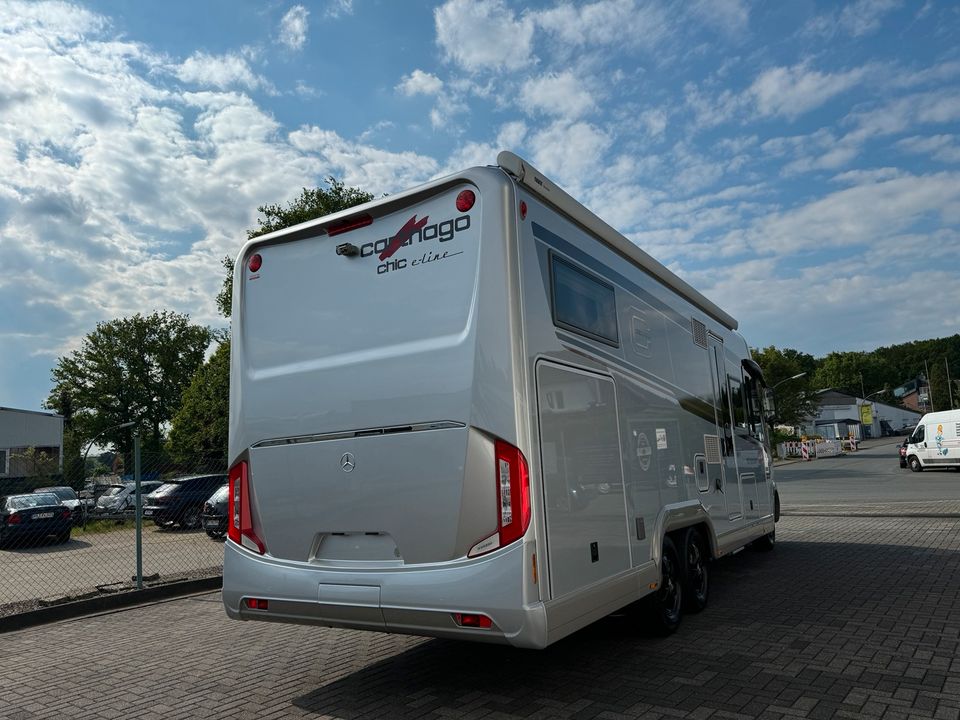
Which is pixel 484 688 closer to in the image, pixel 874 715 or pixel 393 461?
pixel 393 461

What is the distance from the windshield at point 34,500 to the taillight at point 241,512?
14.4m

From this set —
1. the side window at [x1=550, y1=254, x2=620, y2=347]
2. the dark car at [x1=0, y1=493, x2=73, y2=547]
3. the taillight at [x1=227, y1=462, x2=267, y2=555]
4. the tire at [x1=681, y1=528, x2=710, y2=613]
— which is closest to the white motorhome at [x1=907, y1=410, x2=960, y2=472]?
the tire at [x1=681, y1=528, x2=710, y2=613]

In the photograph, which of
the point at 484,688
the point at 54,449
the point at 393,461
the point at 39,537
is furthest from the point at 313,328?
the point at 54,449

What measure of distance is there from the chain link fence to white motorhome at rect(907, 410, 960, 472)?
26.8 m

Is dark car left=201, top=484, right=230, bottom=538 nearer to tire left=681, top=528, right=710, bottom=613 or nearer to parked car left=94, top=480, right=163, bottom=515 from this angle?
parked car left=94, top=480, right=163, bottom=515

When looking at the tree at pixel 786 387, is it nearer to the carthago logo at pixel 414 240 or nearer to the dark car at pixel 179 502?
the dark car at pixel 179 502

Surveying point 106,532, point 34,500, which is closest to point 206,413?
point 106,532

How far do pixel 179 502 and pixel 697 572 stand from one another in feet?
52.0

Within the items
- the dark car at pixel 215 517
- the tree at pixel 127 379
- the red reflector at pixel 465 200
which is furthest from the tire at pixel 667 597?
the tree at pixel 127 379

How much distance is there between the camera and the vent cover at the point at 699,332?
24.6 ft

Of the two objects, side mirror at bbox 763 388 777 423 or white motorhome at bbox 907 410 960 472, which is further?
white motorhome at bbox 907 410 960 472

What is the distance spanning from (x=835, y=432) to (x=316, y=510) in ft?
267

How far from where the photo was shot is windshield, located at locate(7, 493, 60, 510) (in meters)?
16.9

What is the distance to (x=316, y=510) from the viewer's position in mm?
4723
